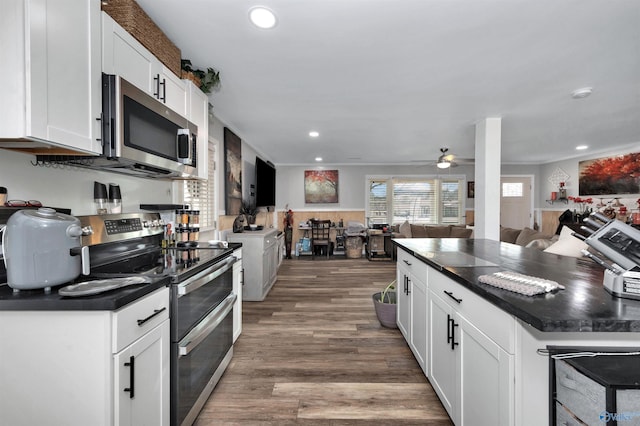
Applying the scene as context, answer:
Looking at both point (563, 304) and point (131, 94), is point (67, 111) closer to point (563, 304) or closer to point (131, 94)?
point (131, 94)

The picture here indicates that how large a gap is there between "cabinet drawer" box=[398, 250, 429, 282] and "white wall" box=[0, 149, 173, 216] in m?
2.06

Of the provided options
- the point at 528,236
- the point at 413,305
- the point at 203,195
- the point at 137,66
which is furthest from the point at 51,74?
the point at 528,236

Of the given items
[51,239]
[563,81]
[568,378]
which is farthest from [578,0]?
[51,239]

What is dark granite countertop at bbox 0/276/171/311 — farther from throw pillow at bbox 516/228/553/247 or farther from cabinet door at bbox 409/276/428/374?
throw pillow at bbox 516/228/553/247

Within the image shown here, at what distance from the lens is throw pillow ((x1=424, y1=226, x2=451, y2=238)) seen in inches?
260

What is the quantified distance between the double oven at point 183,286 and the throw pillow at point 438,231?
5.51 meters

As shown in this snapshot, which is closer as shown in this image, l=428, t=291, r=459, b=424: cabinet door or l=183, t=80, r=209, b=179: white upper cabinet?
l=428, t=291, r=459, b=424: cabinet door

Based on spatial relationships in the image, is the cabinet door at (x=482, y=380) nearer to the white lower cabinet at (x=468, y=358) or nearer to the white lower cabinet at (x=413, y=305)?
the white lower cabinet at (x=468, y=358)

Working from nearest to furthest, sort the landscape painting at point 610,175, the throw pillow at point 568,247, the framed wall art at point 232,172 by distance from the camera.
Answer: the throw pillow at point 568,247 < the framed wall art at point 232,172 < the landscape painting at point 610,175

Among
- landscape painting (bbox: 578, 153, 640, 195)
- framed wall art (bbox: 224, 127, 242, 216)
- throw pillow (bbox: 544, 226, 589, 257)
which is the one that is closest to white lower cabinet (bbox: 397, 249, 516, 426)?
throw pillow (bbox: 544, 226, 589, 257)

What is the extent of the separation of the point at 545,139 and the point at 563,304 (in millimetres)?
5171

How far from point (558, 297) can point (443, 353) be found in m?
0.78

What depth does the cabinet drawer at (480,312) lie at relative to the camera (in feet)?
3.41

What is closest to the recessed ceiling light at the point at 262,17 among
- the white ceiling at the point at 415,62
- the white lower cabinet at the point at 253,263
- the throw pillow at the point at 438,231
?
the white ceiling at the point at 415,62
